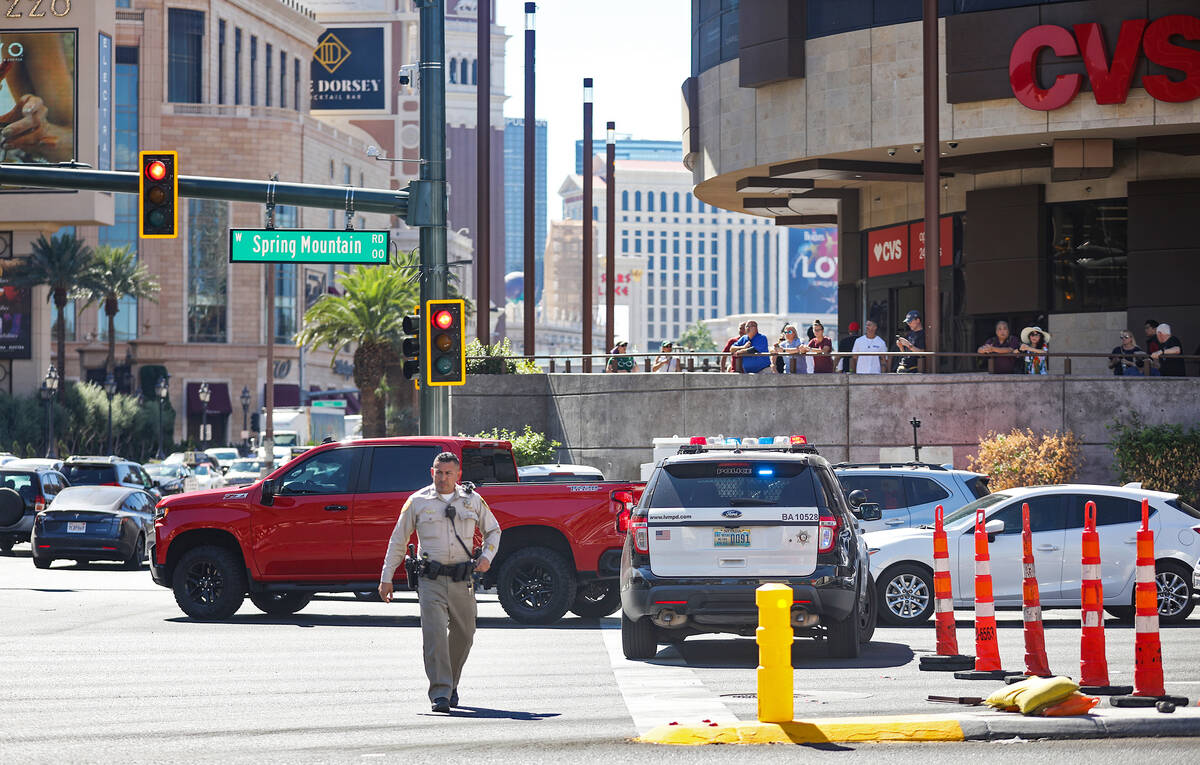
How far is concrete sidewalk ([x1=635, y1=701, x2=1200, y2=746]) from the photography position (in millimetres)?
10148

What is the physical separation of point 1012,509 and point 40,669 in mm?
10139

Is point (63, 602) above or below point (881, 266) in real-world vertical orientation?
below

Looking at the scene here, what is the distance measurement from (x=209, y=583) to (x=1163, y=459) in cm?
1662

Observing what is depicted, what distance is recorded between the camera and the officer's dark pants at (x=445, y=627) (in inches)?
449

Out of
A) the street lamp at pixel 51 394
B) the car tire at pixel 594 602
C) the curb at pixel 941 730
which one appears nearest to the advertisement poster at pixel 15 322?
the street lamp at pixel 51 394

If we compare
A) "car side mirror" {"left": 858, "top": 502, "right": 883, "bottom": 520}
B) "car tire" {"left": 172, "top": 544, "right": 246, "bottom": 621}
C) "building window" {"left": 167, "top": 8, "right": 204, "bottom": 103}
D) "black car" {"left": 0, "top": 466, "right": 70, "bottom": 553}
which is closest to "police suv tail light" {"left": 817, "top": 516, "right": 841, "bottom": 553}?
"car side mirror" {"left": 858, "top": 502, "right": 883, "bottom": 520}

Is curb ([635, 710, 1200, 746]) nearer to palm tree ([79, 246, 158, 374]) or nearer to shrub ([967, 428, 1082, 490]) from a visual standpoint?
shrub ([967, 428, 1082, 490])

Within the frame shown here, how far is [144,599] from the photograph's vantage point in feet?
72.7

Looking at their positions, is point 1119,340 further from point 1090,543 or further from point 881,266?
point 1090,543

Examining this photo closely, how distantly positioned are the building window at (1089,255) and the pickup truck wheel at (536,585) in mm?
21443

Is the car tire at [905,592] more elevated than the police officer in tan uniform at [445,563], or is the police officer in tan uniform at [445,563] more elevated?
the police officer in tan uniform at [445,563]

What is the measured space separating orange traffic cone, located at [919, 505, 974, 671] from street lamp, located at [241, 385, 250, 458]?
9914cm

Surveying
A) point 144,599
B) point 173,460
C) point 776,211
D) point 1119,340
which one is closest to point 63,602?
point 144,599

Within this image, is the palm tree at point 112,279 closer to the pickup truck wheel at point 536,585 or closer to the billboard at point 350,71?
the billboard at point 350,71
